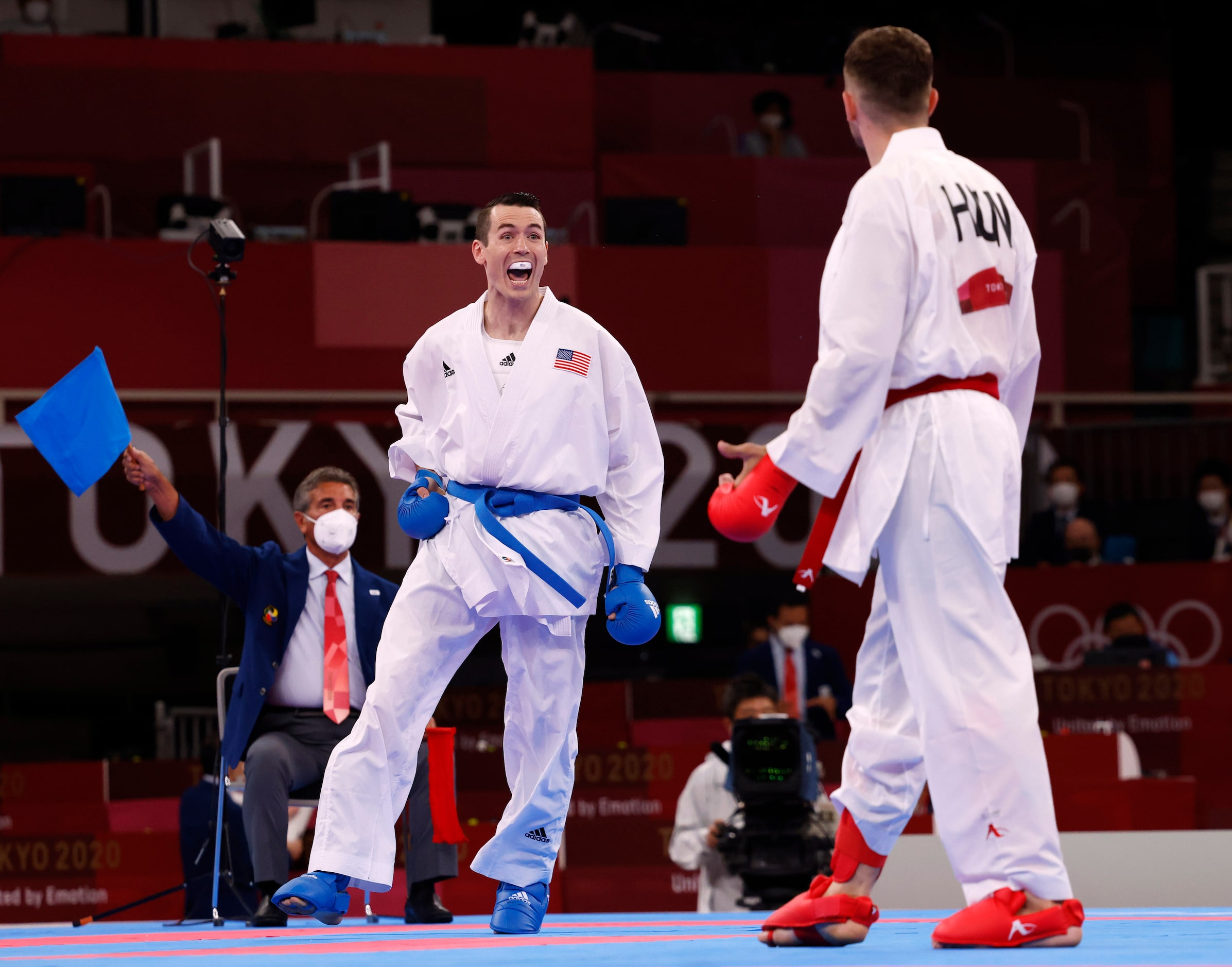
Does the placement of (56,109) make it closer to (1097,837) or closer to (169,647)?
(169,647)

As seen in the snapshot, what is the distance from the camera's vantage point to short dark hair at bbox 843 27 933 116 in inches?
117

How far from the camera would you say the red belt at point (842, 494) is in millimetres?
2926

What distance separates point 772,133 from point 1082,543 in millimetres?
4500

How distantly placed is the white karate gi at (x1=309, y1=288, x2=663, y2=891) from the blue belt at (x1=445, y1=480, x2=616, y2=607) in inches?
0.6

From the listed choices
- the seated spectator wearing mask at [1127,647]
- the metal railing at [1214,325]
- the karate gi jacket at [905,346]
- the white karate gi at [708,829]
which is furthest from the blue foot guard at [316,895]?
the metal railing at [1214,325]

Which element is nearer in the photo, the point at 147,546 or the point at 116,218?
the point at 147,546

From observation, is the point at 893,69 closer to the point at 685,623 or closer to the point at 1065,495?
the point at 1065,495

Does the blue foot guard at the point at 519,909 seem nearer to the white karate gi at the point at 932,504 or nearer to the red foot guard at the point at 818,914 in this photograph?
the red foot guard at the point at 818,914

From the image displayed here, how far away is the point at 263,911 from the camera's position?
185 inches

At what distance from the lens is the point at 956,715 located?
9.11ft

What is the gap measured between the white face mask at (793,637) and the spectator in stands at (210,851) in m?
3.21

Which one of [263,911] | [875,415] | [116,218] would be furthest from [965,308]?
[116,218]

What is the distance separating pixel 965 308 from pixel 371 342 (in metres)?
8.18

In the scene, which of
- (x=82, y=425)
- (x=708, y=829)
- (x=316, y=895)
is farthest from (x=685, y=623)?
(x=316, y=895)
